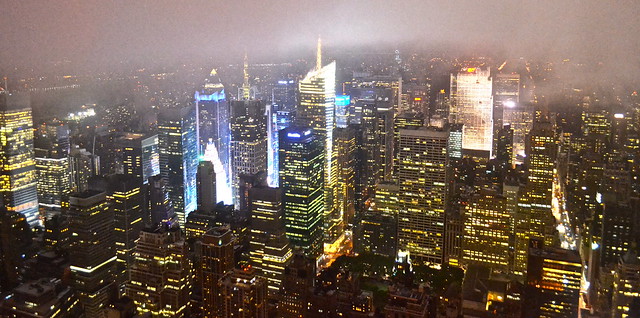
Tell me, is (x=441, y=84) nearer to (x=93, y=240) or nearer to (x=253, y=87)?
(x=253, y=87)

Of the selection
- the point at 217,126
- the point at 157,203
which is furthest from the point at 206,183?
the point at 157,203

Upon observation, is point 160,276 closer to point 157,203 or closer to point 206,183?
point 157,203

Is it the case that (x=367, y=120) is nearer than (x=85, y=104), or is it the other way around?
(x=85, y=104)

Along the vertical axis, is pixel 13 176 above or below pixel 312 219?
above

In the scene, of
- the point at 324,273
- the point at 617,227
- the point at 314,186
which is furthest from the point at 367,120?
the point at 617,227

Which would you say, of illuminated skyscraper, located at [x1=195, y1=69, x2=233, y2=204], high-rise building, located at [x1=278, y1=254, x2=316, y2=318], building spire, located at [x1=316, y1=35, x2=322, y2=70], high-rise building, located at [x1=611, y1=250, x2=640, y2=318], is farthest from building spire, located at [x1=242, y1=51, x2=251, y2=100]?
high-rise building, located at [x1=611, y1=250, x2=640, y2=318]
